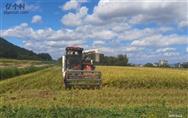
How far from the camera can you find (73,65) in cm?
2448

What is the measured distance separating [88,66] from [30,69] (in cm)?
3476

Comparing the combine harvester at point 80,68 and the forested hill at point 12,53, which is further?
the forested hill at point 12,53

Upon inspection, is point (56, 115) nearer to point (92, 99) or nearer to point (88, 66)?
point (92, 99)

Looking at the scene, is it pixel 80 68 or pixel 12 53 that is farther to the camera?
pixel 12 53

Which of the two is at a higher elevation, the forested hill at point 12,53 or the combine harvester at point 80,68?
the forested hill at point 12,53

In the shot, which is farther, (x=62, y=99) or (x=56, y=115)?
(x=62, y=99)

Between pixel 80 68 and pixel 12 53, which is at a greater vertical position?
pixel 12 53

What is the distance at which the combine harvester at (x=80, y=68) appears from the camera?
2245cm

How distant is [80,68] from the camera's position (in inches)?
963

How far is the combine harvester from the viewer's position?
884 inches

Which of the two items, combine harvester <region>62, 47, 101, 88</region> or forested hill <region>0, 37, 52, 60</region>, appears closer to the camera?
combine harvester <region>62, 47, 101, 88</region>

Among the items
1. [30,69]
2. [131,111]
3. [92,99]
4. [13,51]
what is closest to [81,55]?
[92,99]

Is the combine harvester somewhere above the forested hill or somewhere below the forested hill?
below

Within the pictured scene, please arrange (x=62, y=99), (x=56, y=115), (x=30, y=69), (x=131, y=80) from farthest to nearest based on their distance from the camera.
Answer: (x=30, y=69) → (x=131, y=80) → (x=62, y=99) → (x=56, y=115)
